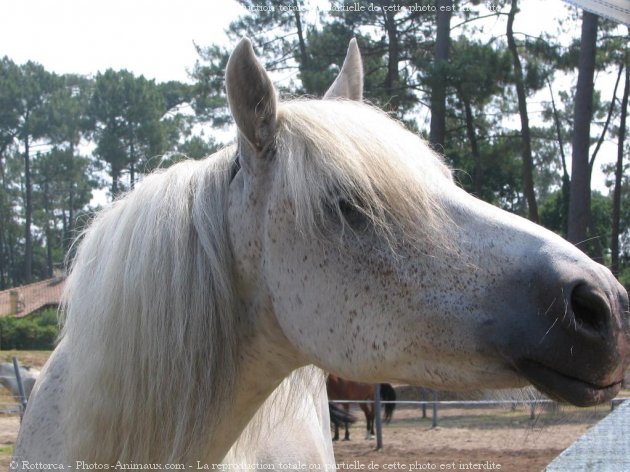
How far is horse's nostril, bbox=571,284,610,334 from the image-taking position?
54.6 inches

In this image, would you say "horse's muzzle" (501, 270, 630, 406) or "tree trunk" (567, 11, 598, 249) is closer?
"horse's muzzle" (501, 270, 630, 406)

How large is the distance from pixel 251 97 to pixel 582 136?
12.3 meters

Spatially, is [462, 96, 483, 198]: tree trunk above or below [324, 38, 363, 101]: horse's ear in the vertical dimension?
above

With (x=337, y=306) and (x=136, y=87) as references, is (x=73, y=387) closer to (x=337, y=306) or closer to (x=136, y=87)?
(x=337, y=306)

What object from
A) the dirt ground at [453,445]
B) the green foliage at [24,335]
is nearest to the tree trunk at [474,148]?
the dirt ground at [453,445]

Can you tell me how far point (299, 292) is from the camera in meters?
1.73

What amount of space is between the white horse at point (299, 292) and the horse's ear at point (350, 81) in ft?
1.12

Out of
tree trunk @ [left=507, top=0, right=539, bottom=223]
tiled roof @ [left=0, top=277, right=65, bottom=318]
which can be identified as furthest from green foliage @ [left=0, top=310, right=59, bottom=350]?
tree trunk @ [left=507, top=0, right=539, bottom=223]

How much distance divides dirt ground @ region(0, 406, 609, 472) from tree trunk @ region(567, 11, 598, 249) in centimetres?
369

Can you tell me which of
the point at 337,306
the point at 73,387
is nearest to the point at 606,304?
the point at 337,306

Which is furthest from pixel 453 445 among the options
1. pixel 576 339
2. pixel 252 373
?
pixel 576 339

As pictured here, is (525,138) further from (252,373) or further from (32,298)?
(32,298)

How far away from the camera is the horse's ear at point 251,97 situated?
172 centimetres

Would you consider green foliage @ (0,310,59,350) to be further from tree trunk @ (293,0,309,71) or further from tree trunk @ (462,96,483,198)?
tree trunk @ (462,96,483,198)
